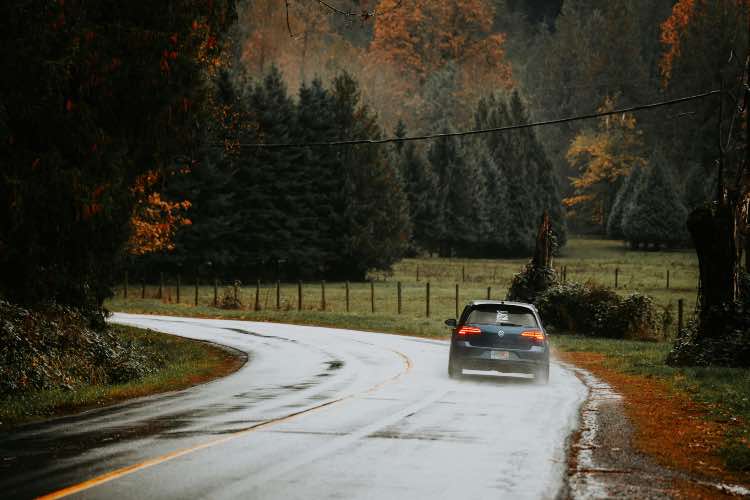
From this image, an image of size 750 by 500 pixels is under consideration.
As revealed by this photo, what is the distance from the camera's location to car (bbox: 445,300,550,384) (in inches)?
793

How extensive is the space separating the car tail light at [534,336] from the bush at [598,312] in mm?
13949

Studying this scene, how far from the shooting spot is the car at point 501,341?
66.1 ft

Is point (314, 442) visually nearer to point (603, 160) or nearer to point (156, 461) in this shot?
point (156, 461)

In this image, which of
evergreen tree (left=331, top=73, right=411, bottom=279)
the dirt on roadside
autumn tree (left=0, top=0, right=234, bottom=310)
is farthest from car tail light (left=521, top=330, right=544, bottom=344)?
evergreen tree (left=331, top=73, right=411, bottom=279)

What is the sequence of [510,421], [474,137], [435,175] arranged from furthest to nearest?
[474,137]
[435,175]
[510,421]

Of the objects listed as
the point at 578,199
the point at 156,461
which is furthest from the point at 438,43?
the point at 156,461

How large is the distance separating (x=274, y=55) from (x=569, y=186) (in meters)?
31.8

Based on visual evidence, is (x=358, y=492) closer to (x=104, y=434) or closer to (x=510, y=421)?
(x=104, y=434)

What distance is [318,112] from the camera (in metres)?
68.5

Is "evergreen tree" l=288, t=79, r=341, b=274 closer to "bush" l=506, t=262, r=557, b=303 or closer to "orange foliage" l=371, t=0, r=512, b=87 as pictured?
"bush" l=506, t=262, r=557, b=303

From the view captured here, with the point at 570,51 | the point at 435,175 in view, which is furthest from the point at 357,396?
the point at 570,51

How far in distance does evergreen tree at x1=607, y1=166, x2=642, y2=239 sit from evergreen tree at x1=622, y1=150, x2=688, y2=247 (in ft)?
6.14

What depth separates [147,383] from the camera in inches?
776

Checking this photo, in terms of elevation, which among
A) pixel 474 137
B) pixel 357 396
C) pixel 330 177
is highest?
pixel 474 137
